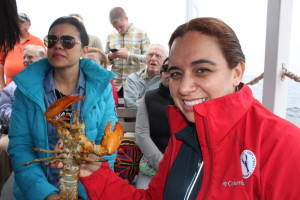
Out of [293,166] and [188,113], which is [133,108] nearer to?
[188,113]

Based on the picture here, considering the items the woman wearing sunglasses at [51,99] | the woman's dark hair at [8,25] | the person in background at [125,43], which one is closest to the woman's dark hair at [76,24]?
the woman wearing sunglasses at [51,99]

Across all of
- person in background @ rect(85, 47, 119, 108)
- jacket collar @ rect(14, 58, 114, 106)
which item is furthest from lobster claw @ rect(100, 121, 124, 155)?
person in background @ rect(85, 47, 119, 108)

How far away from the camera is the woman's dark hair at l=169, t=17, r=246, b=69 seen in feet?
3.76

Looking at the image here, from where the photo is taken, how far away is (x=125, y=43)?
4336 millimetres

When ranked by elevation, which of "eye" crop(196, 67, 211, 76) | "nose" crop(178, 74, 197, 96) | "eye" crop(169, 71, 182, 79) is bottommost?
"nose" crop(178, 74, 197, 96)

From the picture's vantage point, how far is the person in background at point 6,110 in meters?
2.50

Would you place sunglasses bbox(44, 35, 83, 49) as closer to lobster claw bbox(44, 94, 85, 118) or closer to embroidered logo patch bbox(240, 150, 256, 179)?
lobster claw bbox(44, 94, 85, 118)

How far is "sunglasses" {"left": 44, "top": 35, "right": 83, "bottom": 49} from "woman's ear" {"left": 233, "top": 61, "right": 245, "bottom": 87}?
1.24 meters

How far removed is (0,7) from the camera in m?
1.47

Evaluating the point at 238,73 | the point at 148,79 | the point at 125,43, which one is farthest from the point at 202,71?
the point at 125,43

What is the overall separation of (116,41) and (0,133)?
7.70 ft

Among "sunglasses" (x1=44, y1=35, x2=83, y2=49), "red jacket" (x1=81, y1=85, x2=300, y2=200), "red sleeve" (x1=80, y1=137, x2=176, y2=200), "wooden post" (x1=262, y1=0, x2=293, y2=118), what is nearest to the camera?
"red jacket" (x1=81, y1=85, x2=300, y2=200)

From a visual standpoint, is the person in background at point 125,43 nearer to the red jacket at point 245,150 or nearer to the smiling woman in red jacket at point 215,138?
the smiling woman in red jacket at point 215,138

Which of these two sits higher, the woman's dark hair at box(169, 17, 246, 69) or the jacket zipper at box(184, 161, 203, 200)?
the woman's dark hair at box(169, 17, 246, 69)
